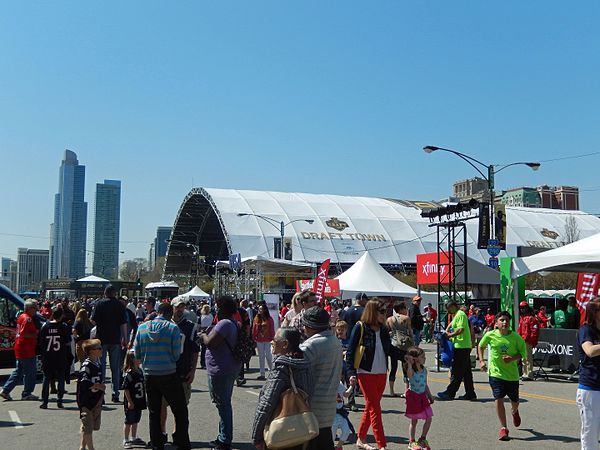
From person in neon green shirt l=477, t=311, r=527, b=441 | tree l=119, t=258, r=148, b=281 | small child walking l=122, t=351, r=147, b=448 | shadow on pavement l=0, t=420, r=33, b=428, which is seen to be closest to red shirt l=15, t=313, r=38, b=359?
shadow on pavement l=0, t=420, r=33, b=428

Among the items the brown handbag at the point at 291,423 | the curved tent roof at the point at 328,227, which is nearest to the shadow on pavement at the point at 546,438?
the brown handbag at the point at 291,423

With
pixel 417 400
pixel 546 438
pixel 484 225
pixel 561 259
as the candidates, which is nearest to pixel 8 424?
pixel 417 400

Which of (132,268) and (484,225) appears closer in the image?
(484,225)

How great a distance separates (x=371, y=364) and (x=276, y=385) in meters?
3.42

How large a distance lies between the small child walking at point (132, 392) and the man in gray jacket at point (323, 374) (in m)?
3.55

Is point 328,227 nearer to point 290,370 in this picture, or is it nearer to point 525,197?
point 290,370

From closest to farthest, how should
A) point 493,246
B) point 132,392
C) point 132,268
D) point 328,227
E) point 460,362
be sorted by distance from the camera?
point 132,392
point 460,362
point 493,246
point 328,227
point 132,268

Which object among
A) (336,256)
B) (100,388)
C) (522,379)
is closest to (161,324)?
(100,388)

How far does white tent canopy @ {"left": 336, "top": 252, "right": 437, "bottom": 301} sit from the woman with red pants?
71.9 ft

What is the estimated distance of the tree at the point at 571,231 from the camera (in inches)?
3036

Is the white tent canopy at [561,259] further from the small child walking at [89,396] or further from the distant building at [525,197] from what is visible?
the distant building at [525,197]

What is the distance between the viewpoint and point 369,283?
102 feet

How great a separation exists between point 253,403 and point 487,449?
15.3 feet

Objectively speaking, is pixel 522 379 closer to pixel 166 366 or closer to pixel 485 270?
pixel 166 366
